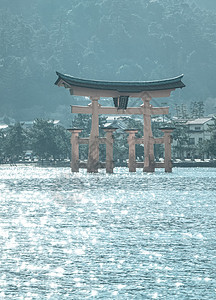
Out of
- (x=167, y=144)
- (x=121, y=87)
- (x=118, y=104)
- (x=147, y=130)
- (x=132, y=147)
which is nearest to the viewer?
(x=121, y=87)

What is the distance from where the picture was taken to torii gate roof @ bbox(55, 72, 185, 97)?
7138 centimetres

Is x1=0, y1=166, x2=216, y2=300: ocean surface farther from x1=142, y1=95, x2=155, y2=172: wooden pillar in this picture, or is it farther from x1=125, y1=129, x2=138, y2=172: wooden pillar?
x1=125, y1=129, x2=138, y2=172: wooden pillar

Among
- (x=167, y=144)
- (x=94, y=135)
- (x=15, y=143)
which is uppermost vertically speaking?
(x=15, y=143)

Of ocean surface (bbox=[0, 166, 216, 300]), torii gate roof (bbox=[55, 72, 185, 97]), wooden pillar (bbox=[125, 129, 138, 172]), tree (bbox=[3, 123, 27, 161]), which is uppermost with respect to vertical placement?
torii gate roof (bbox=[55, 72, 185, 97])

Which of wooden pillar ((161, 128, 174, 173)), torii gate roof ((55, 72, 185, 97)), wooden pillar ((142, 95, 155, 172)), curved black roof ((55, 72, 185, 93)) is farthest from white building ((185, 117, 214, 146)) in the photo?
curved black roof ((55, 72, 185, 93))

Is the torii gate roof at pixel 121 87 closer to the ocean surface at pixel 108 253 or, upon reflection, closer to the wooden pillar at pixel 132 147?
the wooden pillar at pixel 132 147

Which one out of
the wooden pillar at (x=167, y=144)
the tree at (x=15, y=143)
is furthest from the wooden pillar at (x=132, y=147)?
the tree at (x=15, y=143)

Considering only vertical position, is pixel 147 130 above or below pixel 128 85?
below

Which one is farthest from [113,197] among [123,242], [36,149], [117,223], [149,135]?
[36,149]

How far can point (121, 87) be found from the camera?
7312 cm

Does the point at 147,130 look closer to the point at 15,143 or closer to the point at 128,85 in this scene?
the point at 128,85

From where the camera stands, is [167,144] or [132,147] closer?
[167,144]

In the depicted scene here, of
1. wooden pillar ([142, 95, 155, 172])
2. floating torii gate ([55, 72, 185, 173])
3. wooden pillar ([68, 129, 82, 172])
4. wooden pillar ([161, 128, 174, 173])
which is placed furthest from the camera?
wooden pillar ([68, 129, 82, 172])

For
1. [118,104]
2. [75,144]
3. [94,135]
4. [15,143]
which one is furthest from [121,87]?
[15,143]
